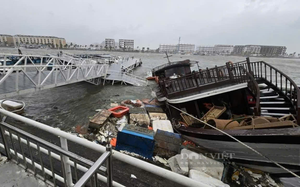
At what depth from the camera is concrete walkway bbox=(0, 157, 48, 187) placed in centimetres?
189

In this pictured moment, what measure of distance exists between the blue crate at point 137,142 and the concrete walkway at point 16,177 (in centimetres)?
252

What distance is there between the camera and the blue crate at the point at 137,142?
4234 millimetres

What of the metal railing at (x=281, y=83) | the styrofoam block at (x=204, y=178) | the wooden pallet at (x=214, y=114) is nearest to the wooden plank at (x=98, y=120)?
the styrofoam block at (x=204, y=178)

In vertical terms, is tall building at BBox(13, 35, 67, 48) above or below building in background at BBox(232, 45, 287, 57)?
below

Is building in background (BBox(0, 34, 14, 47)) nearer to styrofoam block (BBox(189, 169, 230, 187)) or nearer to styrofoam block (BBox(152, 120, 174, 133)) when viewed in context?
styrofoam block (BBox(152, 120, 174, 133))

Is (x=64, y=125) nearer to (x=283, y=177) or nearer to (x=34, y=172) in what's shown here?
(x=34, y=172)

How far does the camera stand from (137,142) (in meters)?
4.32

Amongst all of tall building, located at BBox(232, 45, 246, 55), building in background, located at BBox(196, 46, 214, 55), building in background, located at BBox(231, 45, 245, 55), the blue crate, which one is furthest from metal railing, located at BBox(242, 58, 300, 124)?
building in background, located at BBox(196, 46, 214, 55)

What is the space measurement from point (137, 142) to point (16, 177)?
2.80m

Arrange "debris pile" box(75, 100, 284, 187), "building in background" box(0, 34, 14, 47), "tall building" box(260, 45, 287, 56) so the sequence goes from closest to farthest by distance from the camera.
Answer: "debris pile" box(75, 100, 284, 187), "building in background" box(0, 34, 14, 47), "tall building" box(260, 45, 287, 56)

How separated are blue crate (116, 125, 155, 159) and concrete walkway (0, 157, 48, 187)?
99.1 inches

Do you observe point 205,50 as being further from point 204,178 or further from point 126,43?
point 204,178

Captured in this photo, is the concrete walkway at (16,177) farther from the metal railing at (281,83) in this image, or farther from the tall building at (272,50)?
the tall building at (272,50)

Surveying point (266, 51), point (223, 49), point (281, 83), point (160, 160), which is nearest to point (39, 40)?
point (160, 160)
